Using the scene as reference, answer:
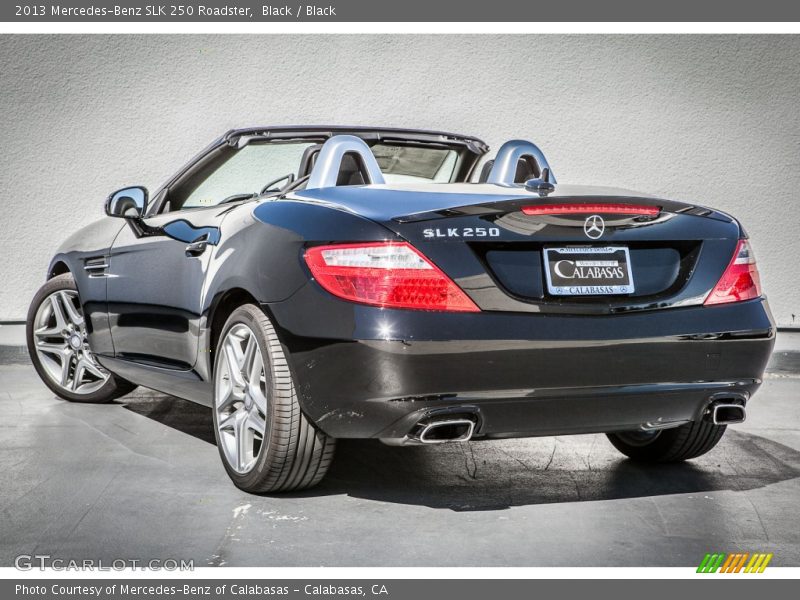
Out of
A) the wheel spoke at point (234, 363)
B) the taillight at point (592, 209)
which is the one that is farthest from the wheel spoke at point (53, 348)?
the taillight at point (592, 209)

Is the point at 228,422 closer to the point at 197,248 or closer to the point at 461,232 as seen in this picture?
the point at 197,248

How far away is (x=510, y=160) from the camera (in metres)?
4.65

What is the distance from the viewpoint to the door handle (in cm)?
461

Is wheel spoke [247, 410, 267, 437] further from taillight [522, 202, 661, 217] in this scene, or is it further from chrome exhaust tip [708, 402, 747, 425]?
chrome exhaust tip [708, 402, 747, 425]

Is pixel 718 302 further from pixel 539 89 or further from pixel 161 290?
pixel 539 89

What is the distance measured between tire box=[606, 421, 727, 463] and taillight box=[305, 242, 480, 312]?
1.54 metres

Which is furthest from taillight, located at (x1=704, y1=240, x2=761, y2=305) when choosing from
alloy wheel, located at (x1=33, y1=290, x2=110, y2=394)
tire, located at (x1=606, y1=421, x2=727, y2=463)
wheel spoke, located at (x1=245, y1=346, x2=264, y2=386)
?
alloy wheel, located at (x1=33, y1=290, x2=110, y2=394)

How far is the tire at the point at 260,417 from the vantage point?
3.87 meters

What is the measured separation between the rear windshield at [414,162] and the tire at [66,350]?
199cm

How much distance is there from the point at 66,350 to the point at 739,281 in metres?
3.94

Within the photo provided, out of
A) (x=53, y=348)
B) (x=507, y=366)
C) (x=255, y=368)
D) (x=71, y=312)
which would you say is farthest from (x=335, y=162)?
(x=53, y=348)

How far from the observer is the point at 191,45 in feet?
33.0

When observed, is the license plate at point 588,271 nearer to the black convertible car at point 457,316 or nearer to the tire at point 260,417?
the black convertible car at point 457,316

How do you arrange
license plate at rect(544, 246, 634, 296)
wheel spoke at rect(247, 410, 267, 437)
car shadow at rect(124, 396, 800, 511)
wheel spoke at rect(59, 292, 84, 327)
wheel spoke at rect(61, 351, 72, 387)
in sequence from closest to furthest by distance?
1. license plate at rect(544, 246, 634, 296)
2. wheel spoke at rect(247, 410, 267, 437)
3. car shadow at rect(124, 396, 800, 511)
4. wheel spoke at rect(59, 292, 84, 327)
5. wheel spoke at rect(61, 351, 72, 387)
